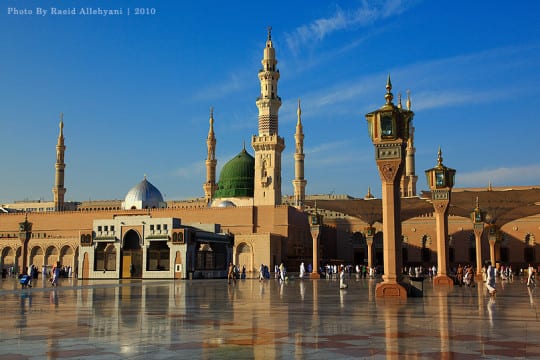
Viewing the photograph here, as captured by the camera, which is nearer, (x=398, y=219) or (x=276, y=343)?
(x=276, y=343)

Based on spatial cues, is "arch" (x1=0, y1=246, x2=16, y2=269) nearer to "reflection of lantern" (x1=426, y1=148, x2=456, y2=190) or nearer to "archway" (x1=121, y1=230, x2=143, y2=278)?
"archway" (x1=121, y1=230, x2=143, y2=278)

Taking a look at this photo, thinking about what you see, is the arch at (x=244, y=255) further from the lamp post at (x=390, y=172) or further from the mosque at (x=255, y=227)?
the lamp post at (x=390, y=172)

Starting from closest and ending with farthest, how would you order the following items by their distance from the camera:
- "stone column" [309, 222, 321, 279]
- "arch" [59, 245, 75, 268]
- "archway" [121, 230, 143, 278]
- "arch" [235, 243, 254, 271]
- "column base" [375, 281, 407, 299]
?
"column base" [375, 281, 407, 299] < "archway" [121, 230, 143, 278] < "stone column" [309, 222, 321, 279] < "arch" [235, 243, 254, 271] < "arch" [59, 245, 75, 268]

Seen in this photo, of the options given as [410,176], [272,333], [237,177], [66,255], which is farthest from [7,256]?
[272,333]

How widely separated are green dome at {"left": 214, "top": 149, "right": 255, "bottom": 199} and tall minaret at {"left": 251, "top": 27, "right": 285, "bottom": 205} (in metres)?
4.93

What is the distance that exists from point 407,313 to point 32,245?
49.8 metres

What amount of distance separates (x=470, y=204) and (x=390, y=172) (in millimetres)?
27035

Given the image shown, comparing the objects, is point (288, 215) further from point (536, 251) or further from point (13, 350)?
point (13, 350)

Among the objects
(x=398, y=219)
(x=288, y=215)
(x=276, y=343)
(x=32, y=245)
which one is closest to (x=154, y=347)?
(x=276, y=343)

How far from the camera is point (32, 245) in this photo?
5444 cm

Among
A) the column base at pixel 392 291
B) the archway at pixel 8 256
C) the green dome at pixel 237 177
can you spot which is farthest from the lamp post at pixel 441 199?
the archway at pixel 8 256

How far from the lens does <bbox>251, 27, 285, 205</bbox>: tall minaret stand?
57688 millimetres

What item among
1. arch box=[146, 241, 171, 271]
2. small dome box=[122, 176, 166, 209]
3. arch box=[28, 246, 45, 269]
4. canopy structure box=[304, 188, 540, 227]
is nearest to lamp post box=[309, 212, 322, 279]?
canopy structure box=[304, 188, 540, 227]

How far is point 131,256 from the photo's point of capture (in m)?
37.2
